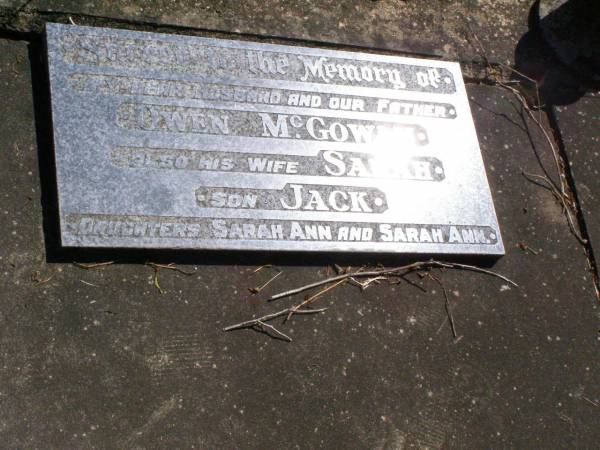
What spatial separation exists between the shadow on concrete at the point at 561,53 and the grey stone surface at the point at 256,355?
2.77ft

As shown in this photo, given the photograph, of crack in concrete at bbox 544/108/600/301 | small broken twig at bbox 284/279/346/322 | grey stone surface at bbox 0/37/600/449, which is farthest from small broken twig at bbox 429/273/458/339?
crack in concrete at bbox 544/108/600/301

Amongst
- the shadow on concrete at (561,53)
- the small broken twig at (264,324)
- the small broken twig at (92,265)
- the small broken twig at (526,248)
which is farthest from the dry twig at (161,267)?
the shadow on concrete at (561,53)

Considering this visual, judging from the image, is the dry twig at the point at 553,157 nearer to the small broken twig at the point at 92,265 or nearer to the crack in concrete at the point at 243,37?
the crack in concrete at the point at 243,37

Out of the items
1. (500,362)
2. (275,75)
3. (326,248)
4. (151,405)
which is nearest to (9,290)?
(151,405)

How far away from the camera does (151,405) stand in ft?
7.04

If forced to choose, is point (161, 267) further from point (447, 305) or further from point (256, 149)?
point (447, 305)

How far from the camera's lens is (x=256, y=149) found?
8.09ft

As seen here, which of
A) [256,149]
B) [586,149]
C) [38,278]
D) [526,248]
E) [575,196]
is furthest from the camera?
[586,149]

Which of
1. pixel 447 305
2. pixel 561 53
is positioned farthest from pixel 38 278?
pixel 561 53

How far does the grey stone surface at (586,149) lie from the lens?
9.50ft

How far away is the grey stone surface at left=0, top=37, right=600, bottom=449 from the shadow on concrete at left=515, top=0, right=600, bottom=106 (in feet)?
2.77

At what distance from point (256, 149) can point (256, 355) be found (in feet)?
2.25

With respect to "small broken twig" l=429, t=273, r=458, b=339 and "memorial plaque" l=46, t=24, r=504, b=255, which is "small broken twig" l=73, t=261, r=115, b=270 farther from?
"small broken twig" l=429, t=273, r=458, b=339

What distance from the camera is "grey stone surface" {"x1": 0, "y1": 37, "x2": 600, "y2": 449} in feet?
6.96
